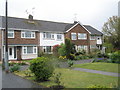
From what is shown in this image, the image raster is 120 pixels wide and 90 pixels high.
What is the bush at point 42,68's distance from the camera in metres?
9.72

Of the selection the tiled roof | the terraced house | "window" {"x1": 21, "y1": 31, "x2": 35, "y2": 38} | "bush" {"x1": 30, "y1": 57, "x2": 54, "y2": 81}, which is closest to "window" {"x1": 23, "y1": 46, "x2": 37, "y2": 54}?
the terraced house

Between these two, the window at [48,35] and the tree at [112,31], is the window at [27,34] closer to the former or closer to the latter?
the window at [48,35]

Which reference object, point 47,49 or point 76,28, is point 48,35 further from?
point 76,28

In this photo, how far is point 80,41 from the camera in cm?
3725

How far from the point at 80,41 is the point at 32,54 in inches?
527

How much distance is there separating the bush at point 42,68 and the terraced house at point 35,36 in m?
17.7

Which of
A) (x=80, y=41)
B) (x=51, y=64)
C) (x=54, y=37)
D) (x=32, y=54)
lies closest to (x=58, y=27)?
(x=54, y=37)

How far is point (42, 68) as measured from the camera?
974 cm

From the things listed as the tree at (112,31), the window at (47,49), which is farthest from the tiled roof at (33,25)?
the tree at (112,31)

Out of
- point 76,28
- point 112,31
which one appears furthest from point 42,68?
point 112,31

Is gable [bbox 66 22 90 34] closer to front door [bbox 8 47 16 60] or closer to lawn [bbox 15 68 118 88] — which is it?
front door [bbox 8 47 16 60]

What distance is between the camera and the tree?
1648 inches

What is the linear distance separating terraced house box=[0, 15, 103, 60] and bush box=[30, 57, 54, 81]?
58.2ft

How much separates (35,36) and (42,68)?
21.1m
